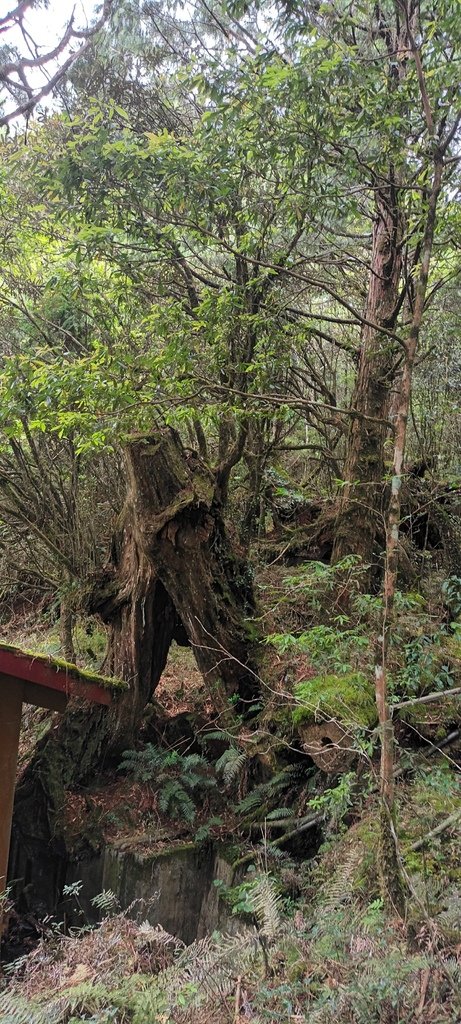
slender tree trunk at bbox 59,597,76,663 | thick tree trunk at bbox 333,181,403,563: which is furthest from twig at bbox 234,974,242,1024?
slender tree trunk at bbox 59,597,76,663

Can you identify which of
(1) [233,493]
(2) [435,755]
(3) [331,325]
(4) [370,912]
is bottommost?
(4) [370,912]

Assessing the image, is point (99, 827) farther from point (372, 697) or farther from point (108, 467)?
point (108, 467)

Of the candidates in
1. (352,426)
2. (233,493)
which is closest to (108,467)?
(233,493)

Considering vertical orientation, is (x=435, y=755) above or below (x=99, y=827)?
above

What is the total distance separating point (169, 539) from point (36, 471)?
310 cm

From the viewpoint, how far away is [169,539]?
19.2ft

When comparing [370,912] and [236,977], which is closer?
[236,977]

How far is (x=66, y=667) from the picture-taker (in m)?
5.54

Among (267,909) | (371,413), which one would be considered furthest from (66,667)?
(371,413)

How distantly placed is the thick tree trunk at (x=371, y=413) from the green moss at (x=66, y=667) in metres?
2.63

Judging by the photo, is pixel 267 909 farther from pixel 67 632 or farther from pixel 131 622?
pixel 67 632

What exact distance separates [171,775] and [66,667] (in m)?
1.84

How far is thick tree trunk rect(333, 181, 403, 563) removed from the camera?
21.0 feet

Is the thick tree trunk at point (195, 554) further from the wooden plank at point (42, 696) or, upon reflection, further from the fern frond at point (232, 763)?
the wooden plank at point (42, 696)
